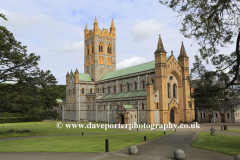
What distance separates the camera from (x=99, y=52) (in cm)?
7112

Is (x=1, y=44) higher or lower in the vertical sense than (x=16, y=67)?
higher

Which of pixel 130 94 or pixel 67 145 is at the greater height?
pixel 130 94

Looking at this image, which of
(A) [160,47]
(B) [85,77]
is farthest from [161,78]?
(B) [85,77]

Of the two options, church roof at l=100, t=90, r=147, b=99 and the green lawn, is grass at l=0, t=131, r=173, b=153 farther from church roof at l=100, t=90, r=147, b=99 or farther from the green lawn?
church roof at l=100, t=90, r=147, b=99

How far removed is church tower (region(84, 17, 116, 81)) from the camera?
70062 mm

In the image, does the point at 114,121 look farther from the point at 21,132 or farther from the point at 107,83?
the point at 21,132

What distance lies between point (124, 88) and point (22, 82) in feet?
107

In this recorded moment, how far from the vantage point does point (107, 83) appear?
62.9 metres

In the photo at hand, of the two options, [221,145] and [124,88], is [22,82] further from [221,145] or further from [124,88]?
[124,88]

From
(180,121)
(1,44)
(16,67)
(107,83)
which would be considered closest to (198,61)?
(1,44)

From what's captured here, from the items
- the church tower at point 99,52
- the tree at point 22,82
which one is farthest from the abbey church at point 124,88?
the tree at point 22,82

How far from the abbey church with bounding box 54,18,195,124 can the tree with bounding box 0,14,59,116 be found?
2136cm

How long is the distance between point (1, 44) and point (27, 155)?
1366 centimetres

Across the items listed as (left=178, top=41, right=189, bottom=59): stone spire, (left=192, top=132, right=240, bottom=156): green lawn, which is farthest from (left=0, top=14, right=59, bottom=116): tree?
(left=178, top=41, right=189, bottom=59): stone spire
